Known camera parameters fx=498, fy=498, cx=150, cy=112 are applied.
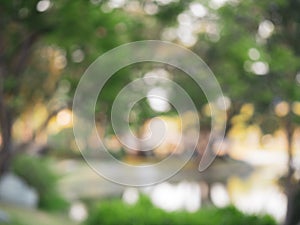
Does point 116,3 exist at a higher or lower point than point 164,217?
higher

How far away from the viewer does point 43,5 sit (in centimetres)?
413

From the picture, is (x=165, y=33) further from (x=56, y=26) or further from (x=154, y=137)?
(x=56, y=26)

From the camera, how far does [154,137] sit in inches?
270

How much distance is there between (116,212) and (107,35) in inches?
66.9

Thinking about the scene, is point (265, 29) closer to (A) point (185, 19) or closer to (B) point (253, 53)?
(B) point (253, 53)

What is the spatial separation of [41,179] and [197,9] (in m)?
3.63

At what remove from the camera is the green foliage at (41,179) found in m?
7.92

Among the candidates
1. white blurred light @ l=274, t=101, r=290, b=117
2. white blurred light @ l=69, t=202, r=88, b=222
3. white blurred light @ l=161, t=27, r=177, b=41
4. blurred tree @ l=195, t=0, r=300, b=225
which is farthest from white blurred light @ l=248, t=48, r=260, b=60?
white blurred light @ l=69, t=202, r=88, b=222

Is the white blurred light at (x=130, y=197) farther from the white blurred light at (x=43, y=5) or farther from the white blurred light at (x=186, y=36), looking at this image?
the white blurred light at (x=186, y=36)

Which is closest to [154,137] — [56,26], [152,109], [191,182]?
[152,109]

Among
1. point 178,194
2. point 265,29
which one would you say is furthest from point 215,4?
point 178,194

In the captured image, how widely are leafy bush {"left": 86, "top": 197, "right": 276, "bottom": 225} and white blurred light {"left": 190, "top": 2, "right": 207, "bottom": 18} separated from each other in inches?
117

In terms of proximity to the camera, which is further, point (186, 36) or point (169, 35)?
point (169, 35)

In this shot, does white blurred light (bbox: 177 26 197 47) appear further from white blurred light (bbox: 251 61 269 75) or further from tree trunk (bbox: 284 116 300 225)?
tree trunk (bbox: 284 116 300 225)
